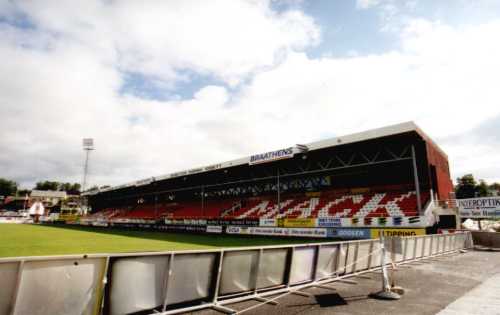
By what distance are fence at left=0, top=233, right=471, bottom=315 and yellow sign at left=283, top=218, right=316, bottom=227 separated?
47.1 ft

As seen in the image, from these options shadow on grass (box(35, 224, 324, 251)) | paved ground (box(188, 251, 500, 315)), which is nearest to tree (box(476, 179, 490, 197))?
shadow on grass (box(35, 224, 324, 251))

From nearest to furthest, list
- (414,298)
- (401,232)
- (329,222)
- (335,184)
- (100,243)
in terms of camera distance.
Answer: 1. (414,298)
2. (401,232)
3. (100,243)
4. (329,222)
5. (335,184)

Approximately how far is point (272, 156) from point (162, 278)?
21.1 m

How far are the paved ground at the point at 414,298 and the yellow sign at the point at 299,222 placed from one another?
13334 millimetres

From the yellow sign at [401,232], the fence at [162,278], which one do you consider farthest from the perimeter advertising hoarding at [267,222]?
the fence at [162,278]

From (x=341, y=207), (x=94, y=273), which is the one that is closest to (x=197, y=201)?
(x=341, y=207)

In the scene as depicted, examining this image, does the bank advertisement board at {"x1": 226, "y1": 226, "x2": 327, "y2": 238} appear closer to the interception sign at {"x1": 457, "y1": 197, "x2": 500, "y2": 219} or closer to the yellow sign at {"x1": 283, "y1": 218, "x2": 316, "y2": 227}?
the yellow sign at {"x1": 283, "y1": 218, "x2": 316, "y2": 227}

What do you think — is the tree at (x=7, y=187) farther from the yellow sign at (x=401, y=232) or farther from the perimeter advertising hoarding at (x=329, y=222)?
the yellow sign at (x=401, y=232)

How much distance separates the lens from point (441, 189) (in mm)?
24234

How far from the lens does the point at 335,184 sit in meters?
28.5

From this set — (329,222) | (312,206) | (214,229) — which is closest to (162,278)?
(329,222)

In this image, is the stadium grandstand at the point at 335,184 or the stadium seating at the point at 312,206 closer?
the stadium grandstand at the point at 335,184

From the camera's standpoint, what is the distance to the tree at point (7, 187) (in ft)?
492

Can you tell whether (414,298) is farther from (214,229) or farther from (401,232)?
(214,229)
